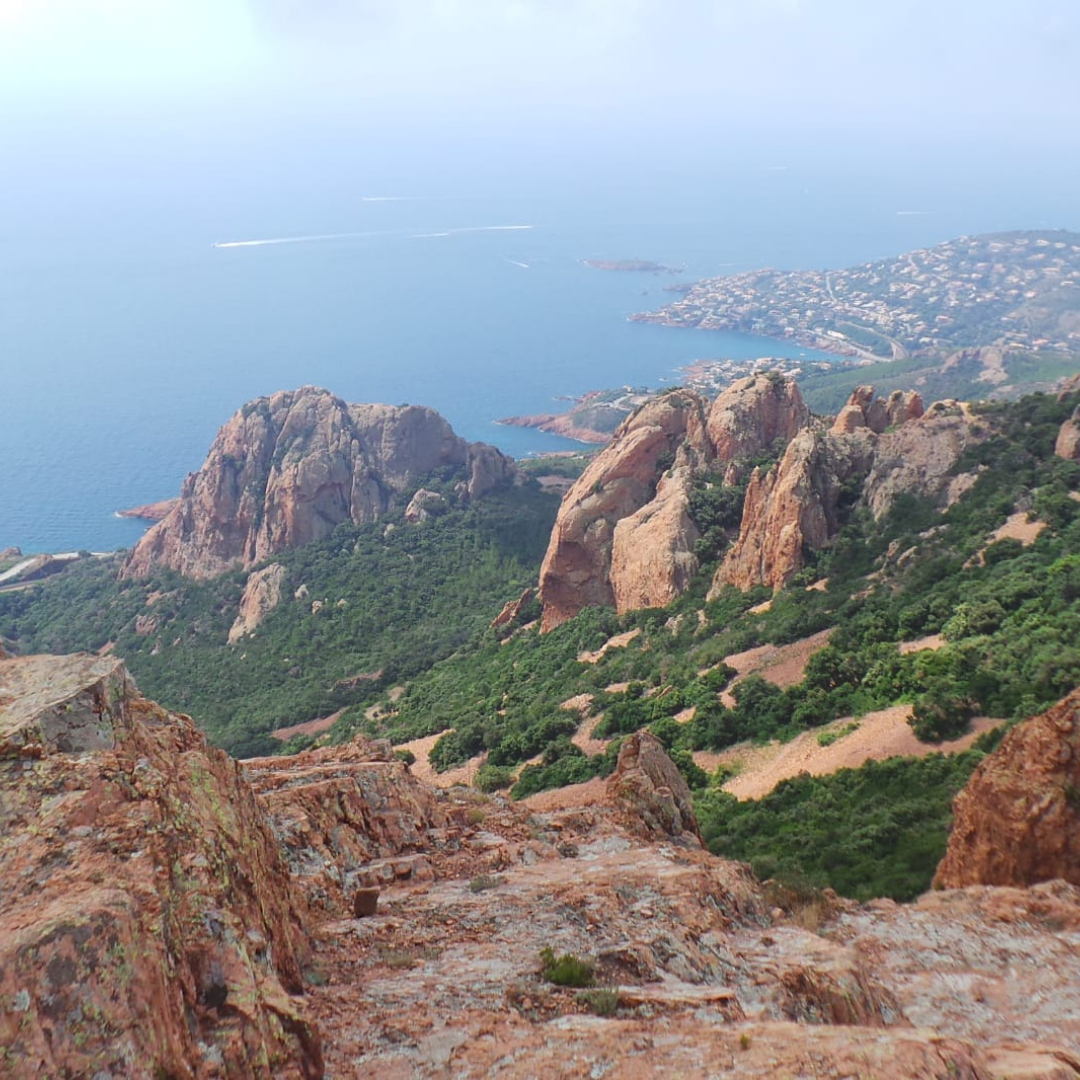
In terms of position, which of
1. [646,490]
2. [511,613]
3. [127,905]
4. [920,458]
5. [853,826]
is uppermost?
[127,905]

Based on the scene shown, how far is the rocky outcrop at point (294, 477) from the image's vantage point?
237 ft

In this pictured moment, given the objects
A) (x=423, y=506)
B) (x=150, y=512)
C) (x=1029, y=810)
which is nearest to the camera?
(x=1029, y=810)

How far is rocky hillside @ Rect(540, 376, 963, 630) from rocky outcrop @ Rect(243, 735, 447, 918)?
74.2ft

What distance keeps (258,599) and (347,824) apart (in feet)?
178

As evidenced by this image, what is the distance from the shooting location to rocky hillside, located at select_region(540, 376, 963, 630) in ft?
112

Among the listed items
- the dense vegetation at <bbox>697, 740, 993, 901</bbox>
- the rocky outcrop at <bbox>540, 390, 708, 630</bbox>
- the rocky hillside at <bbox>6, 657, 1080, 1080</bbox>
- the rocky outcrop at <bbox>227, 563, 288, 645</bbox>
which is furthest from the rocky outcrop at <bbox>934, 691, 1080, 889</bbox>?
the rocky outcrop at <bbox>227, 563, 288, 645</bbox>

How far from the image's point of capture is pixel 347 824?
12141mm

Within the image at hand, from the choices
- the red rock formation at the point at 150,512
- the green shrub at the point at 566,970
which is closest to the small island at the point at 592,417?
the red rock formation at the point at 150,512

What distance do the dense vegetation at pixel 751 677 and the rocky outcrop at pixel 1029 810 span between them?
5.32 feet

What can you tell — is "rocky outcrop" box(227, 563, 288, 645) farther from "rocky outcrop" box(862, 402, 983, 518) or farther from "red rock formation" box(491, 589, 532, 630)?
"rocky outcrop" box(862, 402, 983, 518)

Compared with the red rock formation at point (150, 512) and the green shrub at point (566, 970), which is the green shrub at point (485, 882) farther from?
the red rock formation at point (150, 512)

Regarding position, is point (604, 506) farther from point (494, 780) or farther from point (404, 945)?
point (404, 945)

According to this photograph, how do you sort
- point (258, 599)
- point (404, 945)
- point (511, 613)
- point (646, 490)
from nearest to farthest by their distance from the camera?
point (404, 945) → point (646, 490) → point (511, 613) → point (258, 599)

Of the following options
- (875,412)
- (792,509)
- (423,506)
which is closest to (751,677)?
(792,509)
